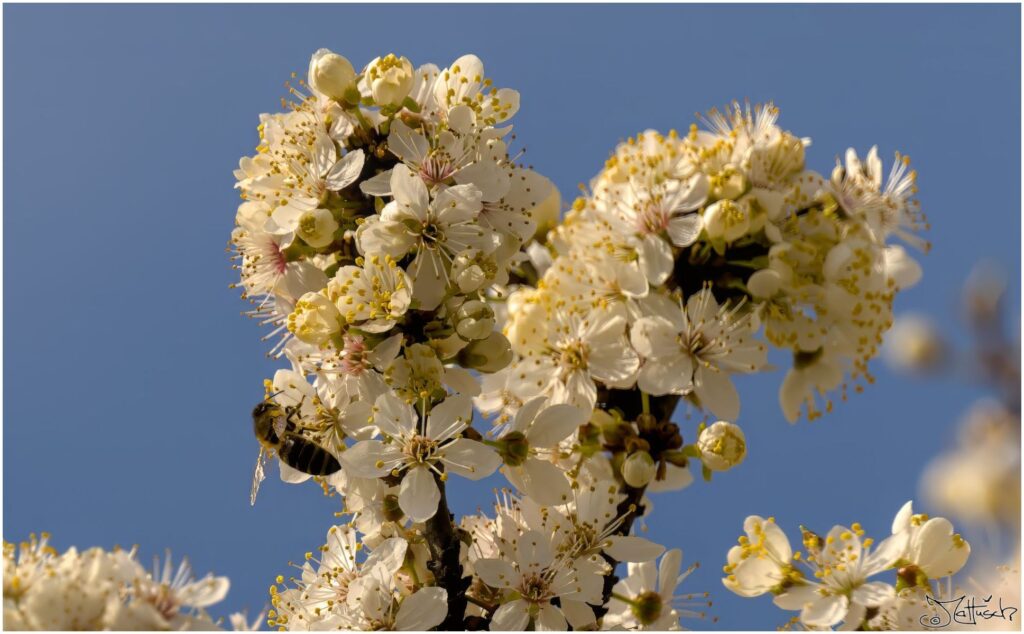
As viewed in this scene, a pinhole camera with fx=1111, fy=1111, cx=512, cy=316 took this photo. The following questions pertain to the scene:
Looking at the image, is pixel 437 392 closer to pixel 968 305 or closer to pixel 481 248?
pixel 481 248

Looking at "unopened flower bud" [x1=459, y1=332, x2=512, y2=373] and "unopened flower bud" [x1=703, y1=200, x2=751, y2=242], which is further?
"unopened flower bud" [x1=703, y1=200, x2=751, y2=242]

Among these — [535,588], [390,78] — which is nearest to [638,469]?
[535,588]

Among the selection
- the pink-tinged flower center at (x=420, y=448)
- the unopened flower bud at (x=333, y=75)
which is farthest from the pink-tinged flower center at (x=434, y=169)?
the pink-tinged flower center at (x=420, y=448)

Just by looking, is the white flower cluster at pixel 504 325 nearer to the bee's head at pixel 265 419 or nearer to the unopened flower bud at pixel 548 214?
the bee's head at pixel 265 419

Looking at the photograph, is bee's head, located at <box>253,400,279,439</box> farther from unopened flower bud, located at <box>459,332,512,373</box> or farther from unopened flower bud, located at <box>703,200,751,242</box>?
unopened flower bud, located at <box>703,200,751,242</box>

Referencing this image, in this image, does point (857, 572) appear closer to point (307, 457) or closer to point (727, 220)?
point (727, 220)

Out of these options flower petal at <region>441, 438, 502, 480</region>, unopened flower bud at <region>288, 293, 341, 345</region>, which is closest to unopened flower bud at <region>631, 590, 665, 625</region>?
flower petal at <region>441, 438, 502, 480</region>
